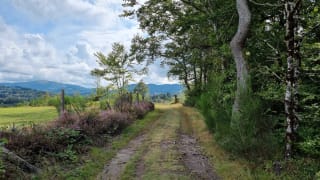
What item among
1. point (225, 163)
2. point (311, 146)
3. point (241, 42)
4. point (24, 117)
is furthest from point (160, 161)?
point (24, 117)

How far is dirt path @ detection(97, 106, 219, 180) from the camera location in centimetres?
813

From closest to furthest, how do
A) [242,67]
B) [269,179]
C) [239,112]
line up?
[269,179]
[239,112]
[242,67]

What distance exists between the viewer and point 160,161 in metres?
9.58

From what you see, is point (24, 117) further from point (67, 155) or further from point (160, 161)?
point (160, 161)

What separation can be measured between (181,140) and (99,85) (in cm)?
2747

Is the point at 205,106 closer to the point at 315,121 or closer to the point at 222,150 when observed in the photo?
the point at 222,150

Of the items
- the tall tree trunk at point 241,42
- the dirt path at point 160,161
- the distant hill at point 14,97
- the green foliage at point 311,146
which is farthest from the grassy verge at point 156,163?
the distant hill at point 14,97

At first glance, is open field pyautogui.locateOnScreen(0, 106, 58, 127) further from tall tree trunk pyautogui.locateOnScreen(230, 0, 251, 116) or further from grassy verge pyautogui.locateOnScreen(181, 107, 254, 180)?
tall tree trunk pyautogui.locateOnScreen(230, 0, 251, 116)

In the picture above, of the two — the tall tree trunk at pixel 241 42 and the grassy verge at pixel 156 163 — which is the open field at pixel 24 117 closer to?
the grassy verge at pixel 156 163

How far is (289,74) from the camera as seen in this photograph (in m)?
7.91

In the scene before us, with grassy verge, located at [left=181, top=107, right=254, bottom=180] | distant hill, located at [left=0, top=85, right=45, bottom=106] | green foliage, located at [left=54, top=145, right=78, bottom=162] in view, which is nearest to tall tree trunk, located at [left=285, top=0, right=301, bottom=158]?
grassy verge, located at [left=181, top=107, right=254, bottom=180]

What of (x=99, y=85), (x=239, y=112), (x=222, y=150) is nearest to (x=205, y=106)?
(x=222, y=150)

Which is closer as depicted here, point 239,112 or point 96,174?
point 96,174

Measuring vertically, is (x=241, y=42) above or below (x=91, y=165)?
above
